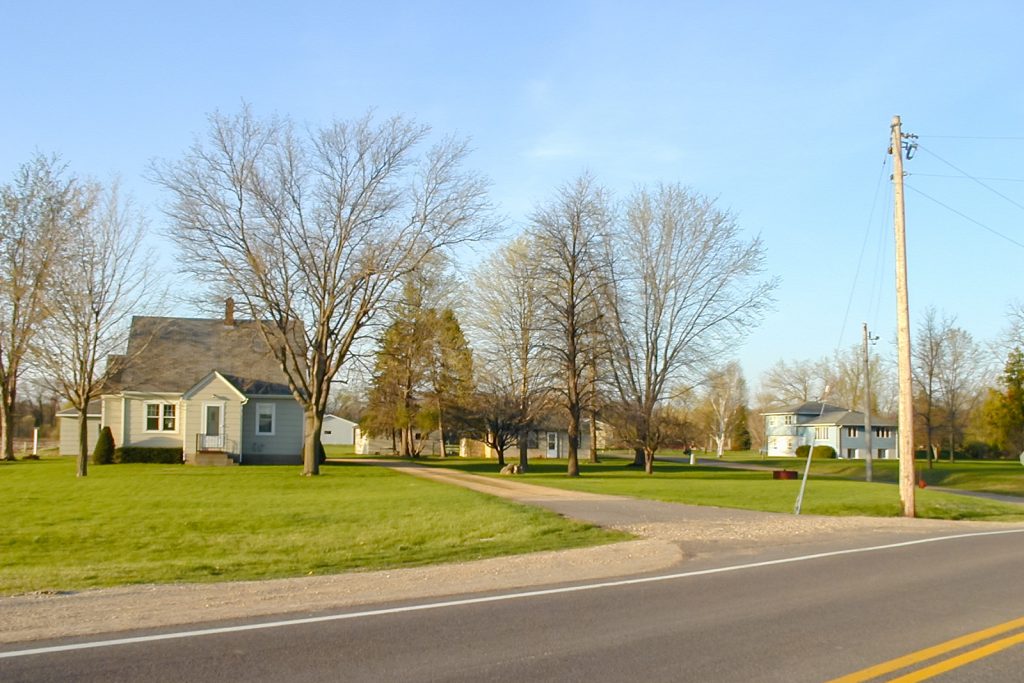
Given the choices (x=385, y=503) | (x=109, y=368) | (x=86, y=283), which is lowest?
(x=385, y=503)

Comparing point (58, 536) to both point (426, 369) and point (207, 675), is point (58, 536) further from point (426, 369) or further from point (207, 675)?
point (426, 369)

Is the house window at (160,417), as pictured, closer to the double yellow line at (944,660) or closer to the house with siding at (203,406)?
the house with siding at (203,406)

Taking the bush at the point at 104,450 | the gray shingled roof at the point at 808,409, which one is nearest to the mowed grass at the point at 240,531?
the bush at the point at 104,450

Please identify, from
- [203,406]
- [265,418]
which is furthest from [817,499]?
[203,406]

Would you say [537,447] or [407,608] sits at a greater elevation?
[407,608]

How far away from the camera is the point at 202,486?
93.6 feet

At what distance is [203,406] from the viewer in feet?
143

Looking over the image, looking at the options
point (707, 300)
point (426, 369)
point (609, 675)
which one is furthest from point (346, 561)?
point (426, 369)

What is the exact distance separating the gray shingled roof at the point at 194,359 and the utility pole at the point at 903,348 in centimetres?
2837

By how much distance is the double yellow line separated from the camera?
678 cm

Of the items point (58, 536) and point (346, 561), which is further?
point (58, 536)

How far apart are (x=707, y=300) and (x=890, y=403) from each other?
71.8 meters

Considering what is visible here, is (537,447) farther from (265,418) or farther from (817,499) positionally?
(817,499)

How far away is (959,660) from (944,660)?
14cm
